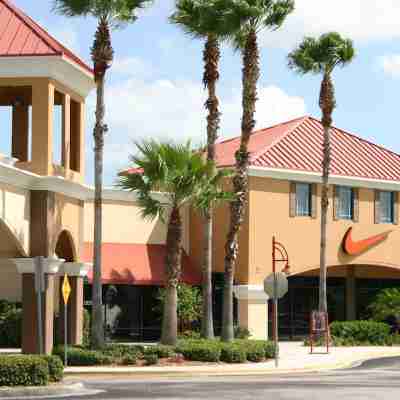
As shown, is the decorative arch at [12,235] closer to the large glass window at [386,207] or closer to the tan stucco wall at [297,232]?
the tan stucco wall at [297,232]

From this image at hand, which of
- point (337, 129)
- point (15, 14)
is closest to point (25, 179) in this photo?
point (15, 14)

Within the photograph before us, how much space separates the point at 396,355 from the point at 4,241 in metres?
15.9

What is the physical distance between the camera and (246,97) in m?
42.9

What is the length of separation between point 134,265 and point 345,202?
1108 centimetres

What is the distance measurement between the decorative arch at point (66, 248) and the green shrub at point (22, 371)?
1431 cm

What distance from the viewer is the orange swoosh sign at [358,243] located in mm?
54969

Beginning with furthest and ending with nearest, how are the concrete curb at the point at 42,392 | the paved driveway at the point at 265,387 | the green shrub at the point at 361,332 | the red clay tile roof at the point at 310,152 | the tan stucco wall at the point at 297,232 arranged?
the red clay tile roof at the point at 310,152 < the green shrub at the point at 361,332 < the tan stucco wall at the point at 297,232 < the concrete curb at the point at 42,392 < the paved driveway at the point at 265,387

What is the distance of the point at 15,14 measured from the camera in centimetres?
3988

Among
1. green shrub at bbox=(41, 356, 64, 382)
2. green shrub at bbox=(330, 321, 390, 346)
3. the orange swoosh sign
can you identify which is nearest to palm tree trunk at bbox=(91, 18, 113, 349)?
green shrub at bbox=(41, 356, 64, 382)

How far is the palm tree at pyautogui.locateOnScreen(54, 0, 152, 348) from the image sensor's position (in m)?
37.5

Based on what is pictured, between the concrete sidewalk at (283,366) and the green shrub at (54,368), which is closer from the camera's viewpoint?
the green shrub at (54,368)

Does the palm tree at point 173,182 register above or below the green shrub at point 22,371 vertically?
above

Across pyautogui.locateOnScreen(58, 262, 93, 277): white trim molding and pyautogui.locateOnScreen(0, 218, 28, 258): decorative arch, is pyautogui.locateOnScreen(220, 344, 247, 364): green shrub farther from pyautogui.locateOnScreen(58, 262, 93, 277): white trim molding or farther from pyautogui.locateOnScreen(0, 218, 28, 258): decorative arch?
pyautogui.locateOnScreen(0, 218, 28, 258): decorative arch

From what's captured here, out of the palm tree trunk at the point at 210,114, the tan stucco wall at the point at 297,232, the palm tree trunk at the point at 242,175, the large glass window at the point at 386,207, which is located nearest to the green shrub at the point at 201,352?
the palm tree trunk at the point at 242,175
